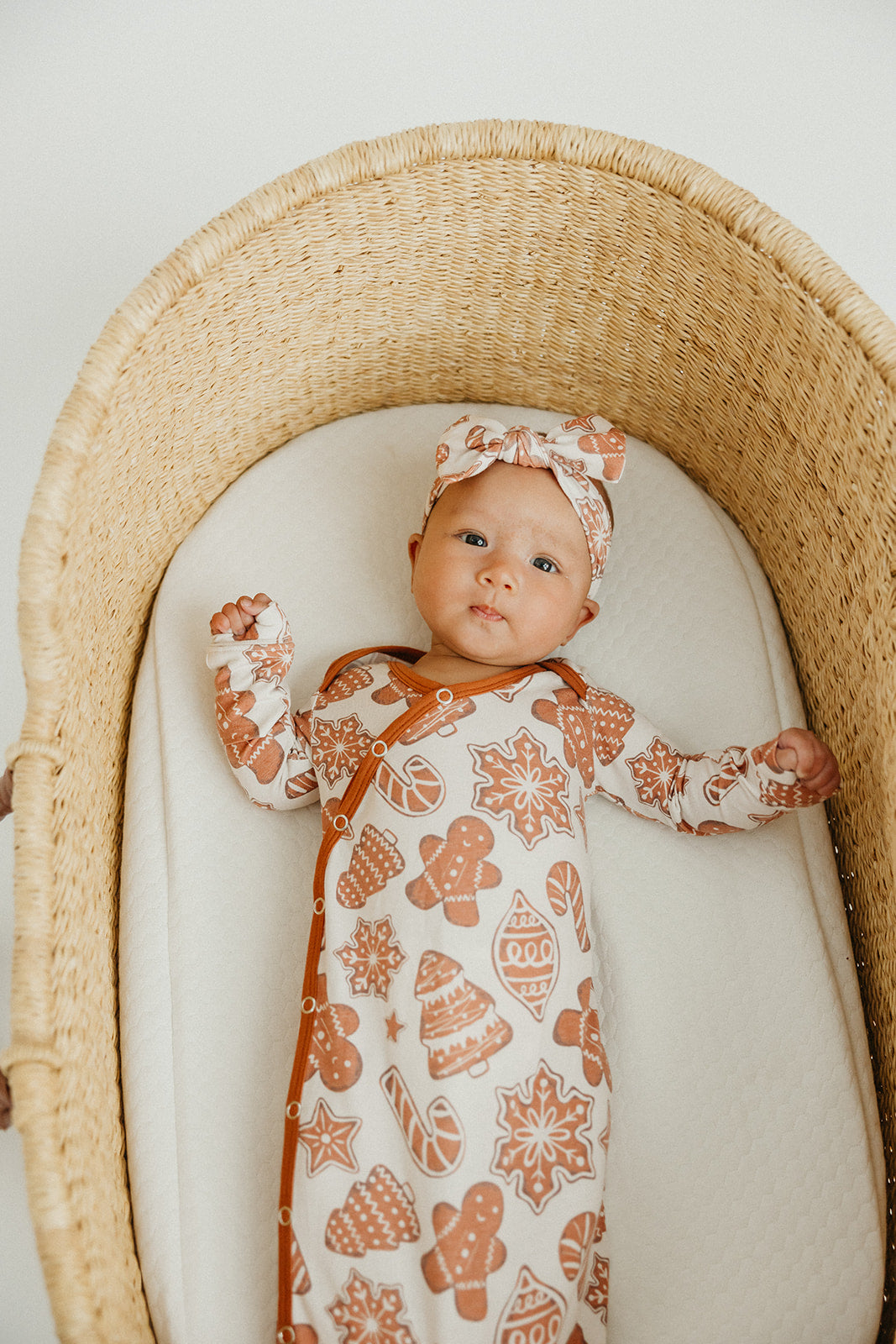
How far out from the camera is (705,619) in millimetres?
1537

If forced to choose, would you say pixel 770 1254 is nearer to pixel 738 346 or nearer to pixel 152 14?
pixel 738 346

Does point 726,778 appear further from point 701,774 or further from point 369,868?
point 369,868

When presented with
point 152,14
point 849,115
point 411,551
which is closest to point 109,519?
point 411,551

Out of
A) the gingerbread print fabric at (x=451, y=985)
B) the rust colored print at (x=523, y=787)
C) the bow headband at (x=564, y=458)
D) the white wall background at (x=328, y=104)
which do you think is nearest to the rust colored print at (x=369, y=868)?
the gingerbread print fabric at (x=451, y=985)

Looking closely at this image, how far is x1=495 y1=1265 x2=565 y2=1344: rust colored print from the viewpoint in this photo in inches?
42.7

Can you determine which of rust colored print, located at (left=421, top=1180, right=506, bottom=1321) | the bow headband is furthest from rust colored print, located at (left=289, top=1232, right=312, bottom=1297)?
the bow headband

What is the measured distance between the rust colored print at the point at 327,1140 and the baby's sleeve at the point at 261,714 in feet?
1.30

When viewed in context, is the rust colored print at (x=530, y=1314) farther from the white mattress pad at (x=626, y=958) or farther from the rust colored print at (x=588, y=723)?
the rust colored print at (x=588, y=723)

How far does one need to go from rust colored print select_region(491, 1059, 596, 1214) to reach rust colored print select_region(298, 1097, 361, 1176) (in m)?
0.15

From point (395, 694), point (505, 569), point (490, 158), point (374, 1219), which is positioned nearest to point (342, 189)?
point (490, 158)

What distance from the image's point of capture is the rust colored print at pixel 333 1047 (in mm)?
1177

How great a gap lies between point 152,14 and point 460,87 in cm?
63

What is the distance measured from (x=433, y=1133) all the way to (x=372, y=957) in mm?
196

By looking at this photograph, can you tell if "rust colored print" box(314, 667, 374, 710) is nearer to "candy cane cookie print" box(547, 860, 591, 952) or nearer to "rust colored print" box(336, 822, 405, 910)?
"rust colored print" box(336, 822, 405, 910)
